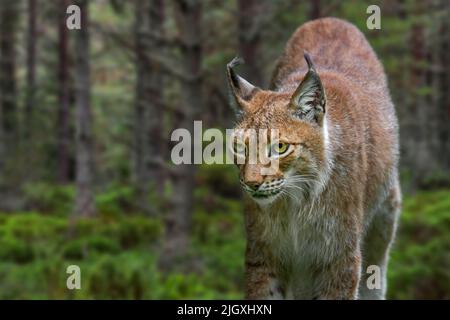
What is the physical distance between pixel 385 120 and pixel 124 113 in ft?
98.1

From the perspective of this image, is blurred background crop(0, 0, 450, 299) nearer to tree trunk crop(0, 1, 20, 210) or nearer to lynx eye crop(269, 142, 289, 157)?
tree trunk crop(0, 1, 20, 210)

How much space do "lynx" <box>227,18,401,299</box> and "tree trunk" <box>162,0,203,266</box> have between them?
6919 mm

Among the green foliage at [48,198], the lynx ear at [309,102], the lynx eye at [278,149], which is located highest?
the lynx ear at [309,102]

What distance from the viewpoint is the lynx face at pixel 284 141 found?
436 centimetres

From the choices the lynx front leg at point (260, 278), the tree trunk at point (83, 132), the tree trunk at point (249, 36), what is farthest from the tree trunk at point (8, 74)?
the lynx front leg at point (260, 278)

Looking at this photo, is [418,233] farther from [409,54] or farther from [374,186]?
[409,54]

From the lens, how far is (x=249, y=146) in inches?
175

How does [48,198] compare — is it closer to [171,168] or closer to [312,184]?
[171,168]

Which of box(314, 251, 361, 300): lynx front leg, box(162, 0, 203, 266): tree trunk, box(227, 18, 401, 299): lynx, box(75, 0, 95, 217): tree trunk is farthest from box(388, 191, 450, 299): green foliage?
box(75, 0, 95, 217): tree trunk

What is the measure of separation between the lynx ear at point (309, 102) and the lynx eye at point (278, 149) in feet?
0.98

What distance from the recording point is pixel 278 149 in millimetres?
4438

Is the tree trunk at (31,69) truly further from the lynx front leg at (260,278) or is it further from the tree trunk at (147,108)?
the lynx front leg at (260,278)

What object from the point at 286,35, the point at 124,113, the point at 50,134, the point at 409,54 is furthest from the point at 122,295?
the point at 124,113

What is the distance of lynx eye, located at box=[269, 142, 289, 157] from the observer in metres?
4.42
